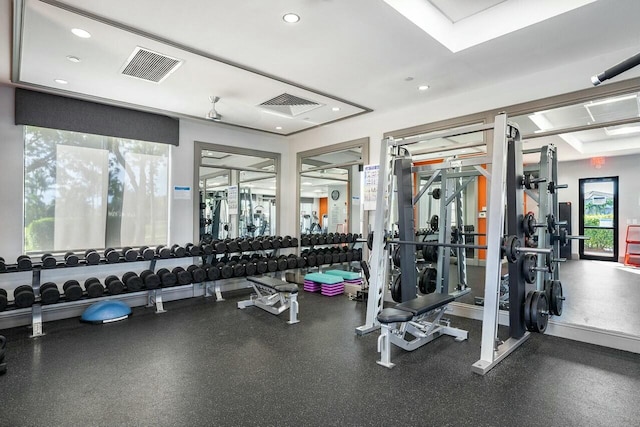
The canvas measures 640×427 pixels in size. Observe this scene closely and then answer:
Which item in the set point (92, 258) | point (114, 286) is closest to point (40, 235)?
point (92, 258)

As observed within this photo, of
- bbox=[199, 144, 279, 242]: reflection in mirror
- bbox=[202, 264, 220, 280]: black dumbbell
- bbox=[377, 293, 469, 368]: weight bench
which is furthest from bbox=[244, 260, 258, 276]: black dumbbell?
bbox=[377, 293, 469, 368]: weight bench

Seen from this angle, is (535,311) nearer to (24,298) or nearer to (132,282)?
(132,282)

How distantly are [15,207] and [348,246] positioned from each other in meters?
4.76

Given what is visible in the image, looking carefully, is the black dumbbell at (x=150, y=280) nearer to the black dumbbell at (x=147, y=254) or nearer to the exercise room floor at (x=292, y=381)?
the black dumbbell at (x=147, y=254)

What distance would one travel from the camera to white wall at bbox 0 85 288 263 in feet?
12.1

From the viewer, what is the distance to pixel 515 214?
9.38ft

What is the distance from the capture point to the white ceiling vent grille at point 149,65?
3.01 m

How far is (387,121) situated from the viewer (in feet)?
15.6

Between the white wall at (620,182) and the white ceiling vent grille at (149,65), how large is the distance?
710cm

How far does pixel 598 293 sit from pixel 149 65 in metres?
6.11

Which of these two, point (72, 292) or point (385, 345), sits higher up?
point (72, 292)

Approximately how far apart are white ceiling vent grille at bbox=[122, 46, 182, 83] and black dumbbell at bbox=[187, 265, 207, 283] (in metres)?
2.33

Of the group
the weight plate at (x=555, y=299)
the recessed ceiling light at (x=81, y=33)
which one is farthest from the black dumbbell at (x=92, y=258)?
the weight plate at (x=555, y=299)

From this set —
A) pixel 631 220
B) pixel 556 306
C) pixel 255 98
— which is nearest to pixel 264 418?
pixel 556 306
